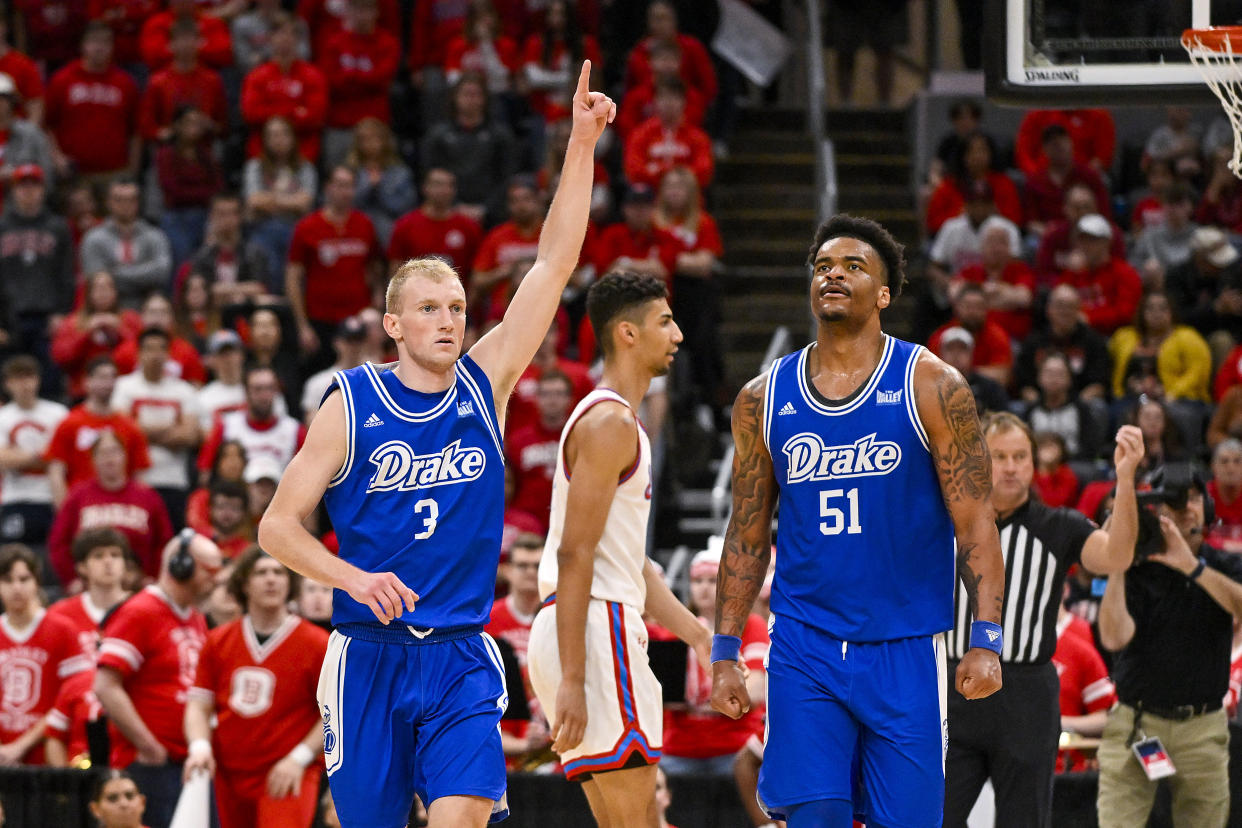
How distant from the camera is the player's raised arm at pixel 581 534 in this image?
6.25 meters

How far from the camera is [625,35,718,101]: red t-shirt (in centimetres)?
1533

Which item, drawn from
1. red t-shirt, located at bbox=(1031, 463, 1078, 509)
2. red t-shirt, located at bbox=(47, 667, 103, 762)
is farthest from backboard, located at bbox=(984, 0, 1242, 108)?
red t-shirt, located at bbox=(47, 667, 103, 762)

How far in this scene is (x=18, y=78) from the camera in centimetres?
1562

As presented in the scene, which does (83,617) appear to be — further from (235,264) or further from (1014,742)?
(1014,742)

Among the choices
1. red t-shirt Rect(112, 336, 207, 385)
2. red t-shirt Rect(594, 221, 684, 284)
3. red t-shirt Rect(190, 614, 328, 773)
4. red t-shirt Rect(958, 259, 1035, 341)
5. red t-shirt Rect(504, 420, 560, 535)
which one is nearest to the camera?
red t-shirt Rect(190, 614, 328, 773)

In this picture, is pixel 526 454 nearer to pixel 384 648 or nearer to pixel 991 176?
pixel 991 176

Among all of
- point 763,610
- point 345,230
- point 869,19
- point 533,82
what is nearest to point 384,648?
point 763,610

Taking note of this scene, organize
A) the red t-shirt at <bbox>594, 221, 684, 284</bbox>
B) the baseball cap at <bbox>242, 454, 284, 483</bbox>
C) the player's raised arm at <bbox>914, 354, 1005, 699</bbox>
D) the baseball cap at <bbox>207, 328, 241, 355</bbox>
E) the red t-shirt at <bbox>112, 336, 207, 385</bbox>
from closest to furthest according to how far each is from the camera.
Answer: the player's raised arm at <bbox>914, 354, 1005, 699</bbox>
the baseball cap at <bbox>242, 454, 284, 483</bbox>
the baseball cap at <bbox>207, 328, 241, 355</bbox>
the red t-shirt at <bbox>112, 336, 207, 385</bbox>
the red t-shirt at <bbox>594, 221, 684, 284</bbox>

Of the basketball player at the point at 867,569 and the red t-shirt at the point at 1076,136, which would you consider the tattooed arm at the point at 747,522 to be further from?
the red t-shirt at the point at 1076,136

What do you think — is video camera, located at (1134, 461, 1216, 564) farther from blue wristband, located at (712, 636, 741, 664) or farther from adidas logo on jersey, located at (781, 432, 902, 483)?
blue wristband, located at (712, 636, 741, 664)

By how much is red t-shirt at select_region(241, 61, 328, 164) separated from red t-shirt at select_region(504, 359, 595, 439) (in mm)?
3826

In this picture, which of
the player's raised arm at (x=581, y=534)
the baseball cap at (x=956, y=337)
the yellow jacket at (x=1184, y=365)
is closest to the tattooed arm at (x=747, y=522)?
the player's raised arm at (x=581, y=534)

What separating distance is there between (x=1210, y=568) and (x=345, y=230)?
321 inches

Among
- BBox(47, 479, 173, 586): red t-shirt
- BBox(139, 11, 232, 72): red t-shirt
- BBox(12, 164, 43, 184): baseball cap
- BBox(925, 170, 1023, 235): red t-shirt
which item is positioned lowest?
BBox(47, 479, 173, 586): red t-shirt
